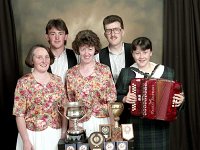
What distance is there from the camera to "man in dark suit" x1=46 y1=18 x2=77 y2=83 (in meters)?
3.00

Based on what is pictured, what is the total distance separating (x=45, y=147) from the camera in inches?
101

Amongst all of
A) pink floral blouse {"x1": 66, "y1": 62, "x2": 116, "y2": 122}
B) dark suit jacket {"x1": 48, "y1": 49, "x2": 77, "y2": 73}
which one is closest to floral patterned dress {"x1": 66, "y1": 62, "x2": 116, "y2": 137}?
pink floral blouse {"x1": 66, "y1": 62, "x2": 116, "y2": 122}

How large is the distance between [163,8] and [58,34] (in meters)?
1.61

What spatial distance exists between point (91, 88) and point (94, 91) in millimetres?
35

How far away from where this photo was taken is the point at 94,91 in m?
2.65

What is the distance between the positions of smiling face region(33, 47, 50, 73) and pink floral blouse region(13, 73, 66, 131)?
9cm

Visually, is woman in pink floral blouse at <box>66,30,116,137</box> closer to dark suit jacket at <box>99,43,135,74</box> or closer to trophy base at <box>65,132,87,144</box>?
trophy base at <box>65,132,87,144</box>

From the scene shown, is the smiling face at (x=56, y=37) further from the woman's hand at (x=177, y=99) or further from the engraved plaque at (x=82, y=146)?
the woman's hand at (x=177, y=99)

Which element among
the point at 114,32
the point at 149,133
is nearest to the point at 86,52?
the point at 114,32

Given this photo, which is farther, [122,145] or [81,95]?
[81,95]

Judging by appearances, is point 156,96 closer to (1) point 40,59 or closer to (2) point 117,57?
(2) point 117,57

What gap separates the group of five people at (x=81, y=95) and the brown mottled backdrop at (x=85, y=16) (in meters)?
1.21
